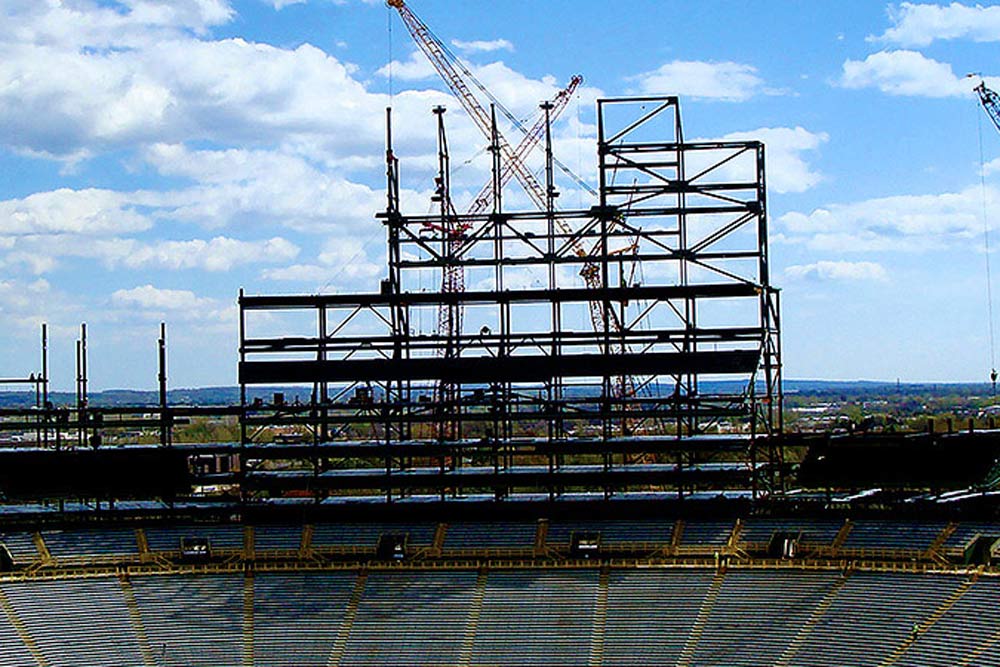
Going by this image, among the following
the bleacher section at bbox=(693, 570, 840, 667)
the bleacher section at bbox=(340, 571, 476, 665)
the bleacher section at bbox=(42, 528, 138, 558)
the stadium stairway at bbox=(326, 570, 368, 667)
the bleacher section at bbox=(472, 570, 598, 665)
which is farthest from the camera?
the bleacher section at bbox=(42, 528, 138, 558)

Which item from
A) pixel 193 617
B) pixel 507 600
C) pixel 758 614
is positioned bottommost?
→ pixel 193 617

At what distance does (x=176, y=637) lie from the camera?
5181cm

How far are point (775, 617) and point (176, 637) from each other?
23.0 meters

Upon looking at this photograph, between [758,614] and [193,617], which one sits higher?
[758,614]

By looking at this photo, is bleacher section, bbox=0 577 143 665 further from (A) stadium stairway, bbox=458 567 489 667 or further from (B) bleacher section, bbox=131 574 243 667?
(A) stadium stairway, bbox=458 567 489 667

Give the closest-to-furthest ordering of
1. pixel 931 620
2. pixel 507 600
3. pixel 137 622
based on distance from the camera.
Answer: pixel 931 620 → pixel 137 622 → pixel 507 600

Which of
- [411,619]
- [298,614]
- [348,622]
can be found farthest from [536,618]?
[298,614]

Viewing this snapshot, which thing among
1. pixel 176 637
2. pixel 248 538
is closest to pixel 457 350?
pixel 248 538

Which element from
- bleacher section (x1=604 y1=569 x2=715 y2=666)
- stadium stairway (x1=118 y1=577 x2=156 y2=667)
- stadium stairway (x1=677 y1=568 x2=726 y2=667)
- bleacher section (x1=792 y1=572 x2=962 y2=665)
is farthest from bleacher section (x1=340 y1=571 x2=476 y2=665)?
bleacher section (x1=792 y1=572 x2=962 y2=665)

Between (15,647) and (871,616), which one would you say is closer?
(871,616)

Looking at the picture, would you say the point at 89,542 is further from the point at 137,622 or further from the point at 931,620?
the point at 931,620

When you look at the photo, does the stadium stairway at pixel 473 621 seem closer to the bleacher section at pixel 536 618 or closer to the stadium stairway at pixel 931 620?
the bleacher section at pixel 536 618

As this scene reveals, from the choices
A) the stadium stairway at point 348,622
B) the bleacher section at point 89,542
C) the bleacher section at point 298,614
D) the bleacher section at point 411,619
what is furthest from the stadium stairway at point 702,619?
the bleacher section at point 89,542

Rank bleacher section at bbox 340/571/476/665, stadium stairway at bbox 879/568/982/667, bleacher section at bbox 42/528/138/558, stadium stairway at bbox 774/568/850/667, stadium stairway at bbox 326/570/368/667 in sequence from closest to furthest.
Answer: stadium stairway at bbox 879/568/982/667, stadium stairway at bbox 774/568/850/667, bleacher section at bbox 340/571/476/665, stadium stairway at bbox 326/570/368/667, bleacher section at bbox 42/528/138/558
